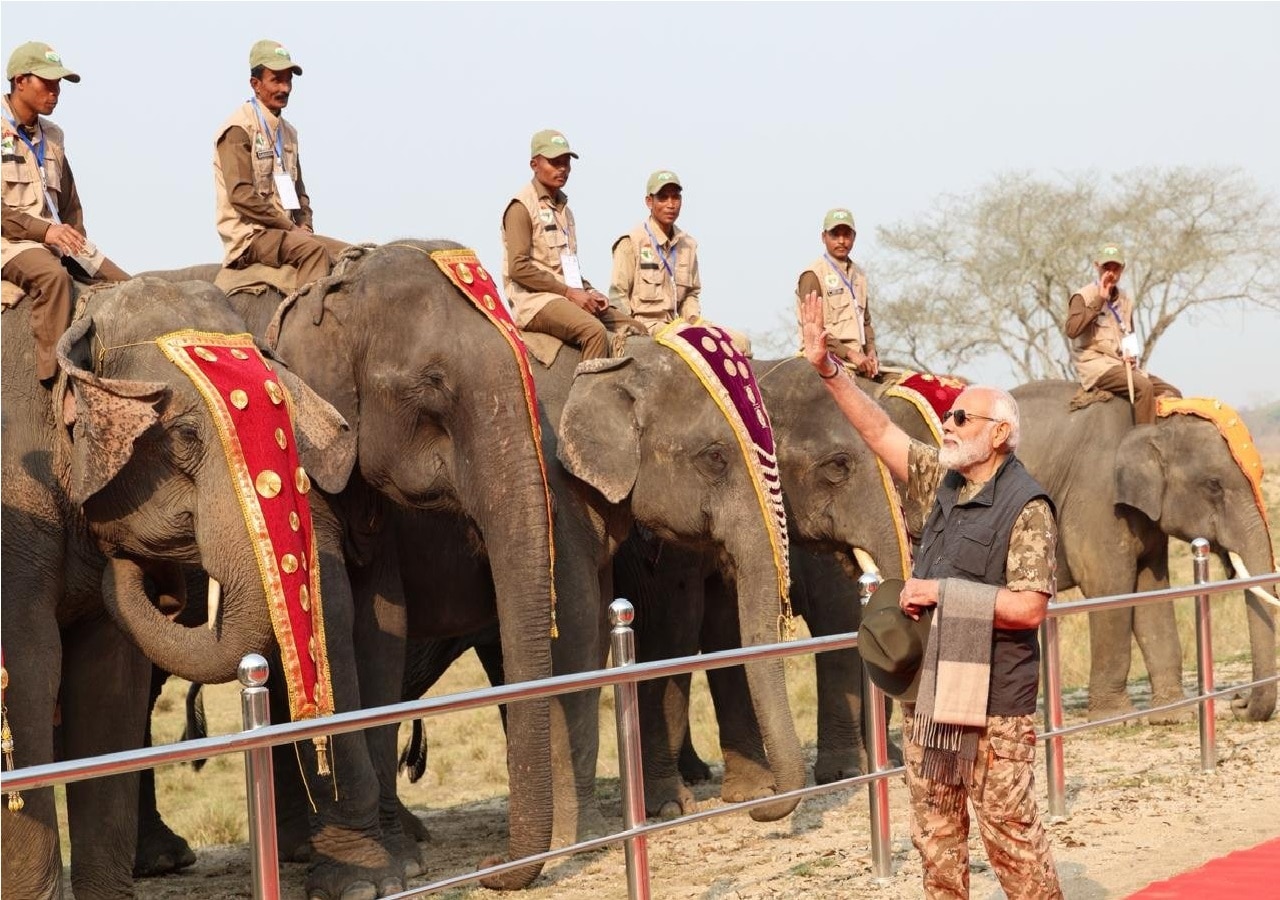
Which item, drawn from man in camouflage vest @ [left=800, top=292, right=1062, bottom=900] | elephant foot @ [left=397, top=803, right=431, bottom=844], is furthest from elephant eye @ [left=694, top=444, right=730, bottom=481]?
man in camouflage vest @ [left=800, top=292, right=1062, bottom=900]

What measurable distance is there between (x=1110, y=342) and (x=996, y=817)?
33.4 ft

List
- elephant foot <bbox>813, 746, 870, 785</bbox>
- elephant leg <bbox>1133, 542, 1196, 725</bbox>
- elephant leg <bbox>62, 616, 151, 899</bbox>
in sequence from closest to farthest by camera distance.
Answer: elephant leg <bbox>62, 616, 151, 899</bbox>
elephant foot <bbox>813, 746, 870, 785</bbox>
elephant leg <bbox>1133, 542, 1196, 725</bbox>

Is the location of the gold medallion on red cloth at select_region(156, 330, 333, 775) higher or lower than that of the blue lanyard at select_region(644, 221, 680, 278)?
lower

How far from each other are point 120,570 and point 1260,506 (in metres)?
9.00

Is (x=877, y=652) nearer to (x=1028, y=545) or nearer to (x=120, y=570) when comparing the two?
(x=1028, y=545)

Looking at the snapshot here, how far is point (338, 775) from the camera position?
8883 millimetres

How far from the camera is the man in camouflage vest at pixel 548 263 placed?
448 inches

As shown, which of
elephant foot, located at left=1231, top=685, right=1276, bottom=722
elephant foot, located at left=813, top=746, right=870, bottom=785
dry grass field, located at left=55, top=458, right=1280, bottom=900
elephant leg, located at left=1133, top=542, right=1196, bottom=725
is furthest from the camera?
elephant leg, located at left=1133, top=542, right=1196, bottom=725

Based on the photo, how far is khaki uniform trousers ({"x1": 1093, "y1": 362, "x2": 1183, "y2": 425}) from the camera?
49.9ft

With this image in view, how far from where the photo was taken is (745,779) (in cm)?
1177

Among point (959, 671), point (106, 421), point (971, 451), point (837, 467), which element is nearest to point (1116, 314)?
point (837, 467)

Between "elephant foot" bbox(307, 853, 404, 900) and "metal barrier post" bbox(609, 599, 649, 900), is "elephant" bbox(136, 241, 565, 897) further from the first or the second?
"metal barrier post" bbox(609, 599, 649, 900)

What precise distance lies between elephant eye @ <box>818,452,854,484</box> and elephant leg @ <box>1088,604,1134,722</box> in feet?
11.9

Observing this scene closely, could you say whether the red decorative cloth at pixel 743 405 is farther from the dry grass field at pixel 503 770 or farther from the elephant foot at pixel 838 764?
the elephant foot at pixel 838 764
